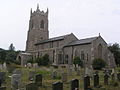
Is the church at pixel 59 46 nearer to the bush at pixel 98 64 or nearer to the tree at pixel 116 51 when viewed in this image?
the bush at pixel 98 64

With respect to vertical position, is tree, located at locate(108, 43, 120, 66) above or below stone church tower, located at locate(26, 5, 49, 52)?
below

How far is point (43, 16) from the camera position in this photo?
71.6 meters

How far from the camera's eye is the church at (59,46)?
5147 centimetres

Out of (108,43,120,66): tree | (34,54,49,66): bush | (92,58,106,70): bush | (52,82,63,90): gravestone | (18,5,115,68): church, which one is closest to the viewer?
(52,82,63,90): gravestone

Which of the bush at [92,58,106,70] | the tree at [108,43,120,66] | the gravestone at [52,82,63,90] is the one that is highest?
the tree at [108,43,120,66]

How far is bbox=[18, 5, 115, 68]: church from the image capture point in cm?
5147

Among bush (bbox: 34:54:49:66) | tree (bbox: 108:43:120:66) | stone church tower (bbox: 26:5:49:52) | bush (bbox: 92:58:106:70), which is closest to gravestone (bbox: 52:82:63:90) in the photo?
bush (bbox: 92:58:106:70)

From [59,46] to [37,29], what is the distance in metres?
14.2

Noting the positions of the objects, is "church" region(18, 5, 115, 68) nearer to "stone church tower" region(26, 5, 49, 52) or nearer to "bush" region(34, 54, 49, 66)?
"stone church tower" region(26, 5, 49, 52)

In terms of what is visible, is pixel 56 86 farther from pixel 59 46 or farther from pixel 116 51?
pixel 116 51

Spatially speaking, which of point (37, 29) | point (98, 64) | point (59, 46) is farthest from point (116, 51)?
point (37, 29)

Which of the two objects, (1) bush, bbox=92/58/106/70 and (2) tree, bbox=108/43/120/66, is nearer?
(1) bush, bbox=92/58/106/70

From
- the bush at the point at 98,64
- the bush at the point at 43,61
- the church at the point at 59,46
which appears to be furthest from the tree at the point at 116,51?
the bush at the point at 43,61

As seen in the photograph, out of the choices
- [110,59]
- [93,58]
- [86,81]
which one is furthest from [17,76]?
[110,59]
